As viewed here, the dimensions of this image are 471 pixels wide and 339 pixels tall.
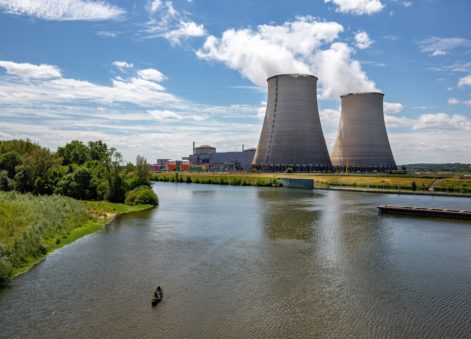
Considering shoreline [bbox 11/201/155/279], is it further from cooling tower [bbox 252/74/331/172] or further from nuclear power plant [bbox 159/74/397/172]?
nuclear power plant [bbox 159/74/397/172]

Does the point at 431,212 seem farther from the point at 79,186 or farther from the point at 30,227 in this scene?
the point at 79,186

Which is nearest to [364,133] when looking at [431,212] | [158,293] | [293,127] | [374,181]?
[293,127]

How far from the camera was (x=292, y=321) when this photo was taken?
7.61 m

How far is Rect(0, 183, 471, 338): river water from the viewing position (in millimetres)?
7355

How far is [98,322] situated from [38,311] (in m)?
1.40

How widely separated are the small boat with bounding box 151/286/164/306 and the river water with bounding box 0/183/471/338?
0.49 feet

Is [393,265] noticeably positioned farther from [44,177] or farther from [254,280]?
[44,177]

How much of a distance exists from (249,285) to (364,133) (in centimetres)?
4635

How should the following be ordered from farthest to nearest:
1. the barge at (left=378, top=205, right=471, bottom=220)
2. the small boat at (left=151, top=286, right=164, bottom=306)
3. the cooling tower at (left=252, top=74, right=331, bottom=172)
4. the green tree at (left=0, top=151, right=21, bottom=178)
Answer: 1. the cooling tower at (left=252, top=74, right=331, bottom=172)
2. the green tree at (left=0, top=151, right=21, bottom=178)
3. the barge at (left=378, top=205, right=471, bottom=220)
4. the small boat at (left=151, top=286, right=164, bottom=306)

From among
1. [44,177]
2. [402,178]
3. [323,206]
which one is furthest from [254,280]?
[402,178]

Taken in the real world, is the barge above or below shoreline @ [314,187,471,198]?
below

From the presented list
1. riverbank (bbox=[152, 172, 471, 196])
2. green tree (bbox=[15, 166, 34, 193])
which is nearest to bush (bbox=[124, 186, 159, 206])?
green tree (bbox=[15, 166, 34, 193])

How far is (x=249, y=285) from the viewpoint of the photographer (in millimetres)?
9609

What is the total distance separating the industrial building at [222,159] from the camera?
321ft
